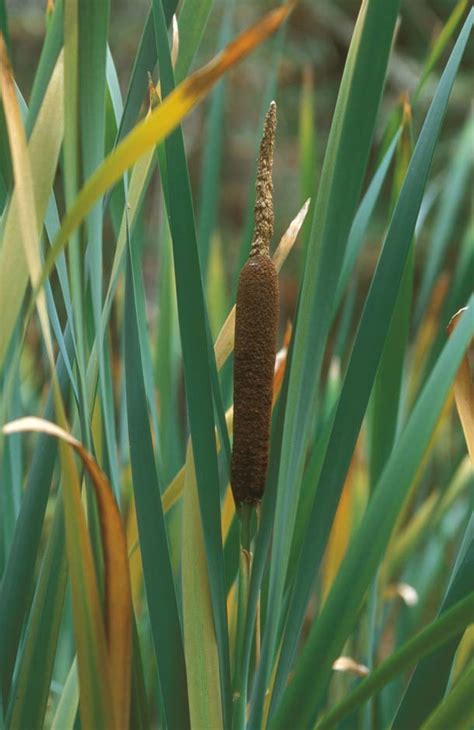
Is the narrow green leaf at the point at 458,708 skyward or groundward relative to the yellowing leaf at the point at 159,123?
groundward

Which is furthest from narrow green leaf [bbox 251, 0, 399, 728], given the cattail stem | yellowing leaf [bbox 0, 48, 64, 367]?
yellowing leaf [bbox 0, 48, 64, 367]

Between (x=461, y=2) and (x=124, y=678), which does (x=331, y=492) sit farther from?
(x=461, y=2)

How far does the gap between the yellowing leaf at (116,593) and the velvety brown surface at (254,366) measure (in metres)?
0.07

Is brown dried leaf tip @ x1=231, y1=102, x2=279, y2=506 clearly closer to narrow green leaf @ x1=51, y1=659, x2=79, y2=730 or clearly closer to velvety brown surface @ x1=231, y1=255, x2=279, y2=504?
velvety brown surface @ x1=231, y1=255, x2=279, y2=504

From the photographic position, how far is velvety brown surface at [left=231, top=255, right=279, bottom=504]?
396mm

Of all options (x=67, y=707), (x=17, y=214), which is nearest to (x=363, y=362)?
(x=17, y=214)

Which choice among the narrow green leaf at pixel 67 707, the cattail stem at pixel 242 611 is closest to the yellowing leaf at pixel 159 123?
the cattail stem at pixel 242 611

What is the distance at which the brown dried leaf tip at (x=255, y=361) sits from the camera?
40 cm

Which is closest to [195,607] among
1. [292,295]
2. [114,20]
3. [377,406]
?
[377,406]

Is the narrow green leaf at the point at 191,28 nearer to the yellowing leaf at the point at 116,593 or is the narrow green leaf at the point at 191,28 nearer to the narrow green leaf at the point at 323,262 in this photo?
the narrow green leaf at the point at 323,262

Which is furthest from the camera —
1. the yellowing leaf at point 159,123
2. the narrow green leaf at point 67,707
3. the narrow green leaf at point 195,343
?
the narrow green leaf at point 67,707

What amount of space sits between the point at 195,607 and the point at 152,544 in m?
0.03

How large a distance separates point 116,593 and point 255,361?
11 cm

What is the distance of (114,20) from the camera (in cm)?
296
